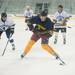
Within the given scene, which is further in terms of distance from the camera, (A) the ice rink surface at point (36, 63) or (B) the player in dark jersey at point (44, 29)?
(B) the player in dark jersey at point (44, 29)

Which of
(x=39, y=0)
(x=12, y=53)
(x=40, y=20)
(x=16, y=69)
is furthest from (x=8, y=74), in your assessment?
(x=39, y=0)

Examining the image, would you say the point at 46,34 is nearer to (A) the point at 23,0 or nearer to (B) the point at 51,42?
(B) the point at 51,42

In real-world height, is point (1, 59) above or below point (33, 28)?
below

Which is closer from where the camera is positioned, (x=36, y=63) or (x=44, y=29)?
(x=44, y=29)

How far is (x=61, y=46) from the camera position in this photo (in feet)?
27.9

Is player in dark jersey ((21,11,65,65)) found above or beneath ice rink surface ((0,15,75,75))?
above

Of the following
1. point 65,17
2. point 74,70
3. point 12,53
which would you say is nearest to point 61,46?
point 65,17

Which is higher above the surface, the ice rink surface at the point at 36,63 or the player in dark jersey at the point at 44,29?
the player in dark jersey at the point at 44,29

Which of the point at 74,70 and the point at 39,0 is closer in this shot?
the point at 74,70

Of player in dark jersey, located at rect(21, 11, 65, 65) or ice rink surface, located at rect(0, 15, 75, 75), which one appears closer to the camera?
ice rink surface, located at rect(0, 15, 75, 75)

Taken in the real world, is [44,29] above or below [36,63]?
above

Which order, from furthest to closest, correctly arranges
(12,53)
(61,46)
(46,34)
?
(61,46) < (12,53) < (46,34)

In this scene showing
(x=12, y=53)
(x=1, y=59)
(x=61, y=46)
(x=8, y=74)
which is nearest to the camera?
(x=8, y=74)

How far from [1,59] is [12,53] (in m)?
0.79
